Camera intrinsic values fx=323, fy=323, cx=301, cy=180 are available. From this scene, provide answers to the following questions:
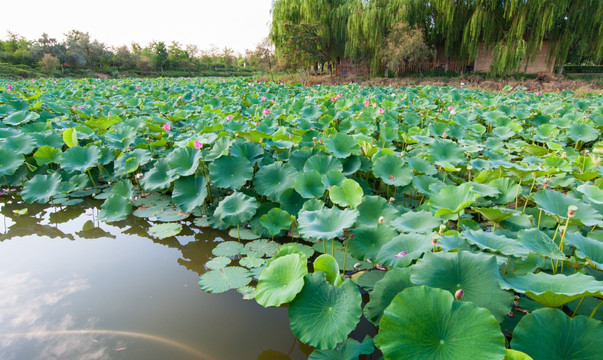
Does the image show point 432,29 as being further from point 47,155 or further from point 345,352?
point 345,352

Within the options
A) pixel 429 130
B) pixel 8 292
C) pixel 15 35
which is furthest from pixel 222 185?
pixel 15 35

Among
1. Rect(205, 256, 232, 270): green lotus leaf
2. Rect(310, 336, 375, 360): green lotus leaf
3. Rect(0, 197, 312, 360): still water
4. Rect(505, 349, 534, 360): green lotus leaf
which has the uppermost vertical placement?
Rect(505, 349, 534, 360): green lotus leaf

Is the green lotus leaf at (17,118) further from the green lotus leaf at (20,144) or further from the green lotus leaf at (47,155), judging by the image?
the green lotus leaf at (47,155)

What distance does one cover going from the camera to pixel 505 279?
3.14 feet

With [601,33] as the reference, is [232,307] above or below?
below

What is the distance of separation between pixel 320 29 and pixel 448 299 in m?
16.7

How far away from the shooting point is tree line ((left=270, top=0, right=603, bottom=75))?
38.0ft

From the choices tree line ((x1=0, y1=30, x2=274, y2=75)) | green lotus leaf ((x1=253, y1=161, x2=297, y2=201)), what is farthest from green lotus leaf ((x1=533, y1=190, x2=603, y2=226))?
tree line ((x1=0, y1=30, x2=274, y2=75))

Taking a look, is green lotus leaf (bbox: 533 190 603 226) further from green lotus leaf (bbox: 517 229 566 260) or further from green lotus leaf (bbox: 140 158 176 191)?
green lotus leaf (bbox: 140 158 176 191)

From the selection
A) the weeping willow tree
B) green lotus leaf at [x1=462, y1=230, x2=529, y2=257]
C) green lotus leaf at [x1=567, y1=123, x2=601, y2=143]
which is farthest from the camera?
the weeping willow tree

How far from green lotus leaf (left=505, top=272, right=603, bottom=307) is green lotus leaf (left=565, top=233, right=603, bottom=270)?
17 cm

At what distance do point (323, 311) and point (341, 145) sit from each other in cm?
145

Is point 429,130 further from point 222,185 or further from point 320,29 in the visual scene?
point 320,29

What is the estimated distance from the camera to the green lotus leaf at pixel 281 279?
1081 millimetres
